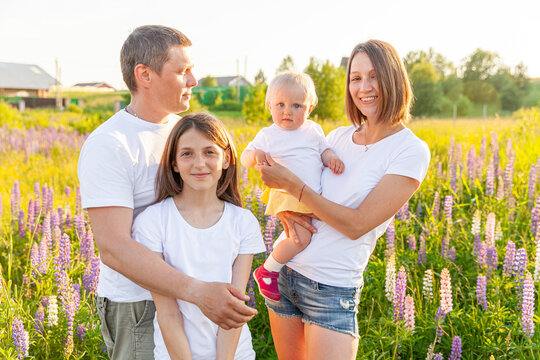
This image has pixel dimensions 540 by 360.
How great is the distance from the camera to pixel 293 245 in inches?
108

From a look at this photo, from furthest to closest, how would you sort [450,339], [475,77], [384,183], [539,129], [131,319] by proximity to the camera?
[475,77]
[539,129]
[450,339]
[384,183]
[131,319]

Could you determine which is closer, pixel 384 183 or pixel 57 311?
pixel 384 183

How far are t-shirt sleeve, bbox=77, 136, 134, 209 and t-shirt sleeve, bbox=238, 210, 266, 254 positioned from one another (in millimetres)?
561

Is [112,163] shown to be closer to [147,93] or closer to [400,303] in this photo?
[147,93]

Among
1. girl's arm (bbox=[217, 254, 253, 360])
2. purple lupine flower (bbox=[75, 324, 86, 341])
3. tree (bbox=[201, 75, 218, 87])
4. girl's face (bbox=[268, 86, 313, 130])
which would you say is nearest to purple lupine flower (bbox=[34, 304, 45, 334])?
purple lupine flower (bbox=[75, 324, 86, 341])

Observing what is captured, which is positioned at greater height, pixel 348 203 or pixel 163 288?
pixel 348 203

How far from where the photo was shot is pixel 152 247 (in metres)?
2.25

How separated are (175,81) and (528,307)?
8.86 ft

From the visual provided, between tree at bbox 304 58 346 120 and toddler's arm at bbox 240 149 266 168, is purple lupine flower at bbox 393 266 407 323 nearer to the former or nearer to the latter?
toddler's arm at bbox 240 149 266 168

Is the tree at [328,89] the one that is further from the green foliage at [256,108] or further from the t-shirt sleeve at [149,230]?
the t-shirt sleeve at [149,230]

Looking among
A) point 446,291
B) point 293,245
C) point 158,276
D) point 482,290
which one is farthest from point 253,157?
point 482,290

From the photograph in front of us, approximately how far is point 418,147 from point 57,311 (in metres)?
2.85

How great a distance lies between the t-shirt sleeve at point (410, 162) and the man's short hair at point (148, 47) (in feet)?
4.05

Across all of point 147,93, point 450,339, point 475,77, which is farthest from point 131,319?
point 475,77
